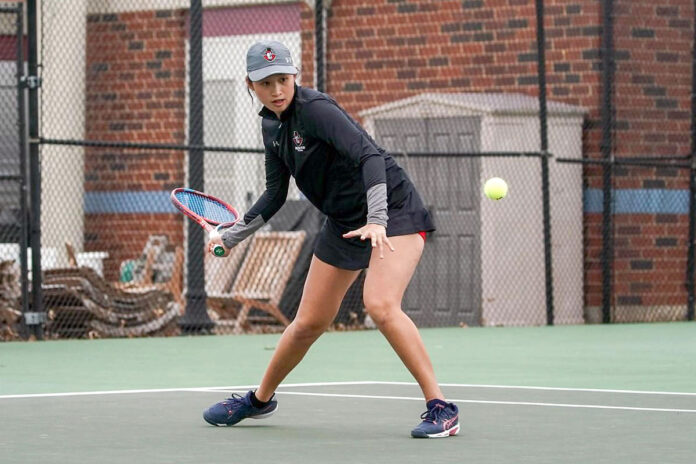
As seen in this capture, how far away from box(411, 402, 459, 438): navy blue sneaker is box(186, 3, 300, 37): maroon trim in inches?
432

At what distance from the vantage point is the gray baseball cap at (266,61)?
5465 mm

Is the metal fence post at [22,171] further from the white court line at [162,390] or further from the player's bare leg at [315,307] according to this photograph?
the player's bare leg at [315,307]

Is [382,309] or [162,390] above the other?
[382,309]

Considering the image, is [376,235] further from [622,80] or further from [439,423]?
[622,80]

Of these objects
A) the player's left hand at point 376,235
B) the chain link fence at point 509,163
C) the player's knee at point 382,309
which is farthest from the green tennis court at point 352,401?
the chain link fence at point 509,163

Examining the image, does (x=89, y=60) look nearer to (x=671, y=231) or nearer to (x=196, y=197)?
(x=671, y=231)

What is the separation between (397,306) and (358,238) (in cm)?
37

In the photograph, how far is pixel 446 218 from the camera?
14609 millimetres

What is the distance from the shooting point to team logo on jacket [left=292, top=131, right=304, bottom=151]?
564 centimetres

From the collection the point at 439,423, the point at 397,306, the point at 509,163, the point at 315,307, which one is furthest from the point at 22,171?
the point at 439,423

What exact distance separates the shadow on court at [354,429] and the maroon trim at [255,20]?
9048mm

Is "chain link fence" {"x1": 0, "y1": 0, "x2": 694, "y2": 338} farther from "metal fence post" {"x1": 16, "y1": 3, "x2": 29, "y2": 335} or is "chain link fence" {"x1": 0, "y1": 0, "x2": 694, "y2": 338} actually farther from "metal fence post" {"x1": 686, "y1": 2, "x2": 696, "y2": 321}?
"metal fence post" {"x1": 16, "y1": 3, "x2": 29, "y2": 335}

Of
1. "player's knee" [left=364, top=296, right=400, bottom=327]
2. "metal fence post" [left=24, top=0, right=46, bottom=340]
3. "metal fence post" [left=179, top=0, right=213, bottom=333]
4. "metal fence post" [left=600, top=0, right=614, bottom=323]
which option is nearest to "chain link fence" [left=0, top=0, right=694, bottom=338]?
"metal fence post" [left=600, top=0, right=614, bottom=323]

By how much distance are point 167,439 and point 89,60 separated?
11.8 meters
